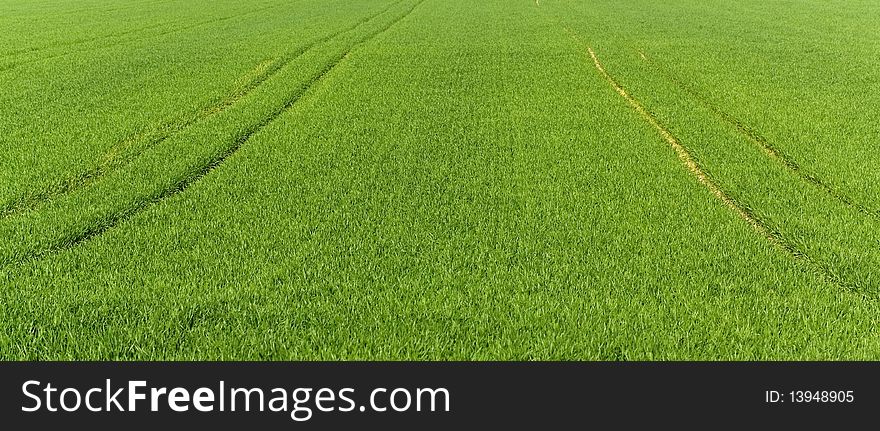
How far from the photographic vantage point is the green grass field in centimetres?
360

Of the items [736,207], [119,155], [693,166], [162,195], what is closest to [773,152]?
[693,166]

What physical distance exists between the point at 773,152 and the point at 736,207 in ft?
7.02

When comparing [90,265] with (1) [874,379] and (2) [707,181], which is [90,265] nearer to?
(1) [874,379]

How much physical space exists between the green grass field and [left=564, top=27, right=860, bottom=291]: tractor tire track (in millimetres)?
22

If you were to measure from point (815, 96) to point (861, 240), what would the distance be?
6.40 meters

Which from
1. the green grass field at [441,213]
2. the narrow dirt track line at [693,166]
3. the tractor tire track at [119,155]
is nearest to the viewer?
the green grass field at [441,213]

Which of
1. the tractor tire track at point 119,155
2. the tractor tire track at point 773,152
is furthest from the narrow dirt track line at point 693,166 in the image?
the tractor tire track at point 119,155

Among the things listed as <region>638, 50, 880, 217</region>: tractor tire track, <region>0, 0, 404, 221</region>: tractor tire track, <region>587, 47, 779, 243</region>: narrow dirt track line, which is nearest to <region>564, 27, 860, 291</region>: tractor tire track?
<region>587, 47, 779, 243</region>: narrow dirt track line

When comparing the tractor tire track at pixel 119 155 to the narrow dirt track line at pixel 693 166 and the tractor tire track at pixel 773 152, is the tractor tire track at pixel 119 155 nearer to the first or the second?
the narrow dirt track line at pixel 693 166

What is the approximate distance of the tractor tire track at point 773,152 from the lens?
5535 mm

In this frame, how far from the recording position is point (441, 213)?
5.29 metres

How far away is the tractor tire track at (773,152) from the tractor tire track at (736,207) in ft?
3.12

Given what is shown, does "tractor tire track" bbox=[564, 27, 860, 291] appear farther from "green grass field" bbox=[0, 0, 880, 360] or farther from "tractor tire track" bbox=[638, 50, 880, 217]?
"tractor tire track" bbox=[638, 50, 880, 217]

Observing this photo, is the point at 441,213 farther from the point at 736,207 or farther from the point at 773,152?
the point at 773,152
